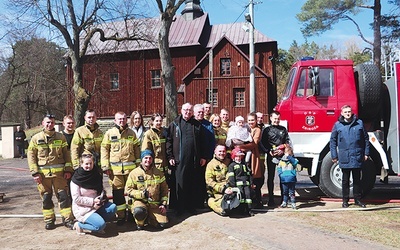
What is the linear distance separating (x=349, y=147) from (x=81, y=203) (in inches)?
183

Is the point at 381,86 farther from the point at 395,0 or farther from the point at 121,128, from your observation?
the point at 395,0

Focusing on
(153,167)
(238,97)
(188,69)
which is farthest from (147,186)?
(188,69)

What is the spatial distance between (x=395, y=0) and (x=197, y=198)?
22.5m

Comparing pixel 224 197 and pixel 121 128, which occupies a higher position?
pixel 121 128

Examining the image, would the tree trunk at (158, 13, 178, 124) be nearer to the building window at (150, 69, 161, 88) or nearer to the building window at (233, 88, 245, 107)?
the building window at (233, 88, 245, 107)

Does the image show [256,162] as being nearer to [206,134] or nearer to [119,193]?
[206,134]

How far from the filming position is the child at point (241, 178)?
630 cm

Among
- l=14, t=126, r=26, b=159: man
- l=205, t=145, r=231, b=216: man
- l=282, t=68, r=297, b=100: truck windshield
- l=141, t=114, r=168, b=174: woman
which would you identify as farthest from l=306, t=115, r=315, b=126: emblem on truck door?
l=14, t=126, r=26, b=159: man

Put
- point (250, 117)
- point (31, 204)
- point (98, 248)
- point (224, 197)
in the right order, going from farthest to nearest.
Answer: point (31, 204) < point (250, 117) < point (224, 197) < point (98, 248)

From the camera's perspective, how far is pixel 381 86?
24.0 feet

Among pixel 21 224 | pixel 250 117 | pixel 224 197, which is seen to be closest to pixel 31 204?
pixel 21 224

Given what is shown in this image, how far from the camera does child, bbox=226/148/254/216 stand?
20.7ft

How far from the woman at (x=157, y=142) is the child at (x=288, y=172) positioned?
2129mm

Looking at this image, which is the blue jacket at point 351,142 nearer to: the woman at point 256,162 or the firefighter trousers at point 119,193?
the woman at point 256,162
